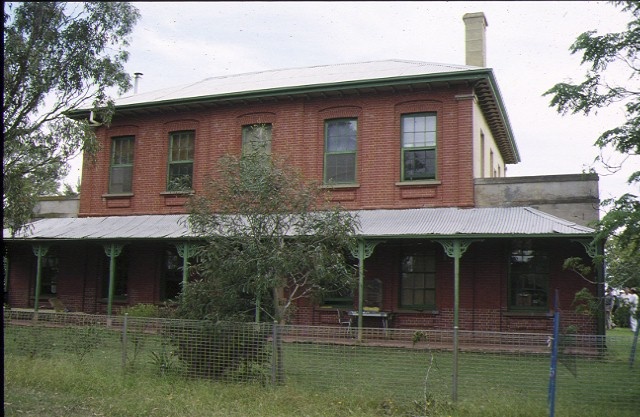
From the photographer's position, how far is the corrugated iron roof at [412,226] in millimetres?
14820

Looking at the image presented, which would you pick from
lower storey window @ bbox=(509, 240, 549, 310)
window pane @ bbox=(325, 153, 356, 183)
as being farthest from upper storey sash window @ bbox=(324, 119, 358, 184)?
lower storey window @ bbox=(509, 240, 549, 310)

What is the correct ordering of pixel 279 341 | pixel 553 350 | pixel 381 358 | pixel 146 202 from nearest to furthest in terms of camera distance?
pixel 553 350, pixel 381 358, pixel 279 341, pixel 146 202

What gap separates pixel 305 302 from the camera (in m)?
18.2

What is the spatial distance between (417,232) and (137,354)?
7.45m

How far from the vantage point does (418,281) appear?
57.3ft

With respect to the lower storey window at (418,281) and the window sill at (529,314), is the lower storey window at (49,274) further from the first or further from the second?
the window sill at (529,314)

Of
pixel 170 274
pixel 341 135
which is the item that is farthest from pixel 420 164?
pixel 170 274

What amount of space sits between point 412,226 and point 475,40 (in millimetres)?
8508

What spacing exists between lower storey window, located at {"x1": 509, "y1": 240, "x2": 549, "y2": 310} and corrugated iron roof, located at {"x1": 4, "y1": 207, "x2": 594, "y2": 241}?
104 centimetres

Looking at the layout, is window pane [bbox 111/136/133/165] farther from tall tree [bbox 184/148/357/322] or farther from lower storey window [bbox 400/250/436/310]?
tall tree [bbox 184/148/357/322]

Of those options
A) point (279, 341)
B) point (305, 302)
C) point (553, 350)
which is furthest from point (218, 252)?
point (305, 302)

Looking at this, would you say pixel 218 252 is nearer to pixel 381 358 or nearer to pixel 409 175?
pixel 381 358

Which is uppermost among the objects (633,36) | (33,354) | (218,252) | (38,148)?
(633,36)

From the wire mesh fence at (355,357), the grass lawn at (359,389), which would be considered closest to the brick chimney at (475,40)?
the wire mesh fence at (355,357)
